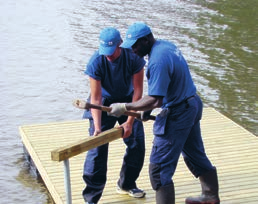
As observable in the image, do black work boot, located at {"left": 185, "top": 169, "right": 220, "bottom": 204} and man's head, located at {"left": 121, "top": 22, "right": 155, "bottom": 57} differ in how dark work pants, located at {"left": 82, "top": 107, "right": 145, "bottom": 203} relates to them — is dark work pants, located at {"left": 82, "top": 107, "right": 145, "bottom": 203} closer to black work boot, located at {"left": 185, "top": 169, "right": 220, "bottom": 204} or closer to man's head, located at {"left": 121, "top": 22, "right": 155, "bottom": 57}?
black work boot, located at {"left": 185, "top": 169, "right": 220, "bottom": 204}

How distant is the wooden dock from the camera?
19.7 ft

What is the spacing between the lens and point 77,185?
20.3ft

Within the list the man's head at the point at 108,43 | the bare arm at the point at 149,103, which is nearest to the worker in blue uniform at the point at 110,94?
the man's head at the point at 108,43

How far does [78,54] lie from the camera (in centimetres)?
1336

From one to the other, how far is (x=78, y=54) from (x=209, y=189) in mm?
→ 8278

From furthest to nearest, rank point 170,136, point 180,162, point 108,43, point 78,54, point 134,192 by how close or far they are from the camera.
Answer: point 78,54 → point 180,162 → point 134,192 → point 108,43 → point 170,136

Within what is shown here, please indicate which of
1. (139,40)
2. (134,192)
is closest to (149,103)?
(139,40)

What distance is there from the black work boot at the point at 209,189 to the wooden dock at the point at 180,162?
12.4 inches

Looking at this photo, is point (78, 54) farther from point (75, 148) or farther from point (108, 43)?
point (75, 148)

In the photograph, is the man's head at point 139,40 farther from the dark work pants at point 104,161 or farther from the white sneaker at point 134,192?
the white sneaker at point 134,192

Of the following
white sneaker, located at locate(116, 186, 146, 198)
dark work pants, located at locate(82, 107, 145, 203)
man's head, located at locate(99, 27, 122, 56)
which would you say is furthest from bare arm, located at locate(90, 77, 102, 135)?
white sneaker, located at locate(116, 186, 146, 198)

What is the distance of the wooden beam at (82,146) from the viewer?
4.59 m

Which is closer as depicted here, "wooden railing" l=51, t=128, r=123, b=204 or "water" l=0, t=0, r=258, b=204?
"wooden railing" l=51, t=128, r=123, b=204

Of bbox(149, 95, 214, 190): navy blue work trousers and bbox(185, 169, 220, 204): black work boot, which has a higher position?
bbox(149, 95, 214, 190): navy blue work trousers
